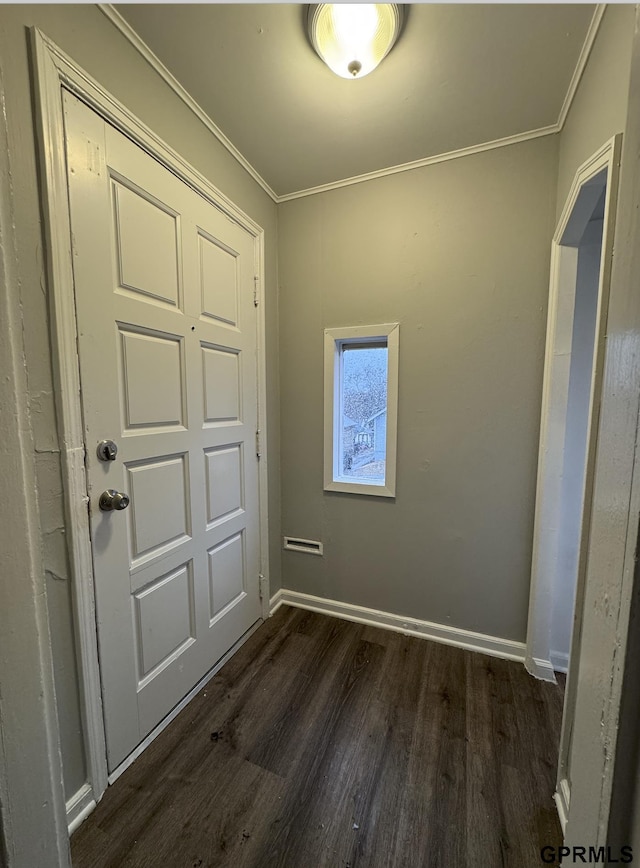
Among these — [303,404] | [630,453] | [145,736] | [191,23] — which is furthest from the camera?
[303,404]

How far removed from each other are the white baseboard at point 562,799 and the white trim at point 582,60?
240cm

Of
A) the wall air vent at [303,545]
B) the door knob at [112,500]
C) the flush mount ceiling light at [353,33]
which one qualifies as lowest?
the wall air vent at [303,545]

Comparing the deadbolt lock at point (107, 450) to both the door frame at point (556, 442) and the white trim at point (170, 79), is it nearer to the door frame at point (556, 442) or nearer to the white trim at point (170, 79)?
the white trim at point (170, 79)

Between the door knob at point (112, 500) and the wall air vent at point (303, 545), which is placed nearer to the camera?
the door knob at point (112, 500)

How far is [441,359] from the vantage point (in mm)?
1759

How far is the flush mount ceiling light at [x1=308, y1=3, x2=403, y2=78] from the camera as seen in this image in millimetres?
1075

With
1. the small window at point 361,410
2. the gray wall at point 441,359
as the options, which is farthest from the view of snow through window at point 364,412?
the gray wall at point 441,359

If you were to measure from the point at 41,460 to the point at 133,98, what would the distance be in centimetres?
126

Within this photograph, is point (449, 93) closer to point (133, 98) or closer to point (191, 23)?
point (191, 23)

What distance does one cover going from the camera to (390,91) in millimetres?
1336

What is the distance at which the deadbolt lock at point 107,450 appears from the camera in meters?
1.10

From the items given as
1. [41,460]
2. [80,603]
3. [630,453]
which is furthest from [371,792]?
[41,460]

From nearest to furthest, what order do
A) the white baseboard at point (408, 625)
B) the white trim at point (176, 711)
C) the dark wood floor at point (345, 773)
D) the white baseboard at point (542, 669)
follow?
the dark wood floor at point (345, 773) → the white trim at point (176, 711) → the white baseboard at point (542, 669) → the white baseboard at point (408, 625)

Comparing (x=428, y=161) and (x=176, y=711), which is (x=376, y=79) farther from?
(x=176, y=711)
